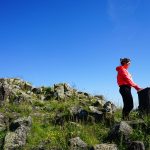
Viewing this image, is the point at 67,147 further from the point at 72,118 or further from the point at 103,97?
the point at 103,97

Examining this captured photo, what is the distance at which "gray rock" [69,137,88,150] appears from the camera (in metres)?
12.4

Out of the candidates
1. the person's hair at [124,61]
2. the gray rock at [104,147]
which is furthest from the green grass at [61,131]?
the person's hair at [124,61]

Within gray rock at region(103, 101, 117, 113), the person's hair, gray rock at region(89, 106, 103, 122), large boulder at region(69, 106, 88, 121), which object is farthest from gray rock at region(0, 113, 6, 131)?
the person's hair

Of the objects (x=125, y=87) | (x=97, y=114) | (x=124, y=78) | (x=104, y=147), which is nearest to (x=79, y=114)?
(x=97, y=114)

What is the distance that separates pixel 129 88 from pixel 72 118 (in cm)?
242

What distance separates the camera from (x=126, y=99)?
15555mm

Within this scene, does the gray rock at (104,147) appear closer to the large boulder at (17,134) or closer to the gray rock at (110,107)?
the large boulder at (17,134)

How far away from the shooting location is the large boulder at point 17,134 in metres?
12.8

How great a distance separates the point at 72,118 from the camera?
15906 mm

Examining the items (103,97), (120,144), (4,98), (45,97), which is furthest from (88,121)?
(103,97)

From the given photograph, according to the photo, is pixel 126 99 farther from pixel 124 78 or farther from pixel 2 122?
pixel 2 122

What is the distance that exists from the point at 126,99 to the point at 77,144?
146 inches

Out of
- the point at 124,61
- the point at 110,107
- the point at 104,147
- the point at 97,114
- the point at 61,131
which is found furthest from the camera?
the point at 110,107

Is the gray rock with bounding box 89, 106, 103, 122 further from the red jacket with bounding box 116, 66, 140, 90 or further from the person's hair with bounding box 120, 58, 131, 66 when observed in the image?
the person's hair with bounding box 120, 58, 131, 66
